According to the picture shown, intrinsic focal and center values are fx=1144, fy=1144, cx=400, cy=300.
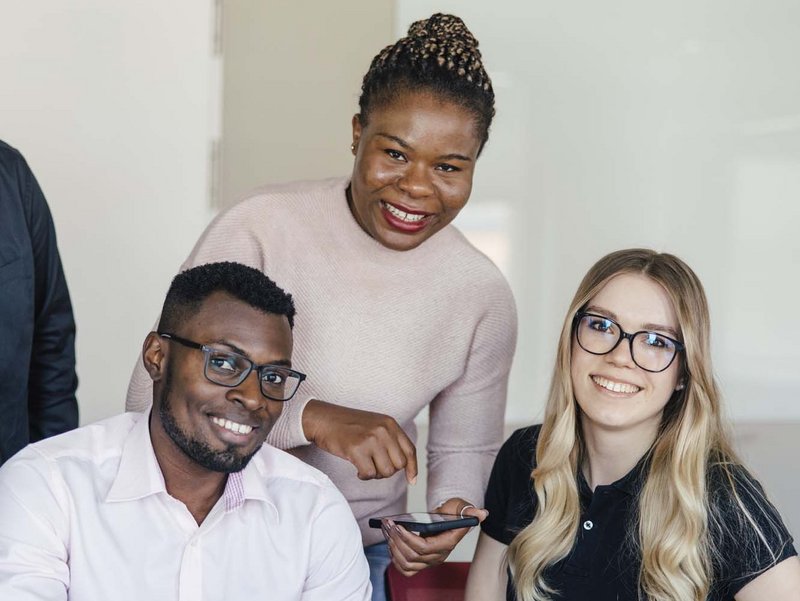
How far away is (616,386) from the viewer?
8.11ft

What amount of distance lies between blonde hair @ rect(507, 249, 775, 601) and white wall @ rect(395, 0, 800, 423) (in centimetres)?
246

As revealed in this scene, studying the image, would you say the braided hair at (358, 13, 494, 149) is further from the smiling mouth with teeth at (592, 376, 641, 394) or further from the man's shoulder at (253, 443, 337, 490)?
the man's shoulder at (253, 443, 337, 490)

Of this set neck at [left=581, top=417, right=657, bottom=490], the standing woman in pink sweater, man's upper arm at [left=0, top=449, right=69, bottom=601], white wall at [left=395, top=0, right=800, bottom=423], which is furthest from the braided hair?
white wall at [left=395, top=0, right=800, bottom=423]

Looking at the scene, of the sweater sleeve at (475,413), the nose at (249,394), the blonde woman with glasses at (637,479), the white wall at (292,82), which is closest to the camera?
the nose at (249,394)

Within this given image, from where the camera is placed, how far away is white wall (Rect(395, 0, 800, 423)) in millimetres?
5000

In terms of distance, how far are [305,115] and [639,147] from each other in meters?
1.48

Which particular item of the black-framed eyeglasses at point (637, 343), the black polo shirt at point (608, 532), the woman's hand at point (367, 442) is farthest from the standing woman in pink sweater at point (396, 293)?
the black-framed eyeglasses at point (637, 343)

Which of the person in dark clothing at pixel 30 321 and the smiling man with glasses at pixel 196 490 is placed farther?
the person in dark clothing at pixel 30 321

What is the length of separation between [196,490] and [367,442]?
0.36 meters

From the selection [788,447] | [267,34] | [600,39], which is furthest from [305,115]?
[788,447]

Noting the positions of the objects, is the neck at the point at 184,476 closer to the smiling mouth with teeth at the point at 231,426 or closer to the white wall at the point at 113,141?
the smiling mouth with teeth at the point at 231,426

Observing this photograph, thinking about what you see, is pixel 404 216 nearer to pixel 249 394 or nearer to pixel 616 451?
pixel 249 394

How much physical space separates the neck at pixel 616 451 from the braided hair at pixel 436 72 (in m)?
0.72

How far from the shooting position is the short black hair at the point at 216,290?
231cm
